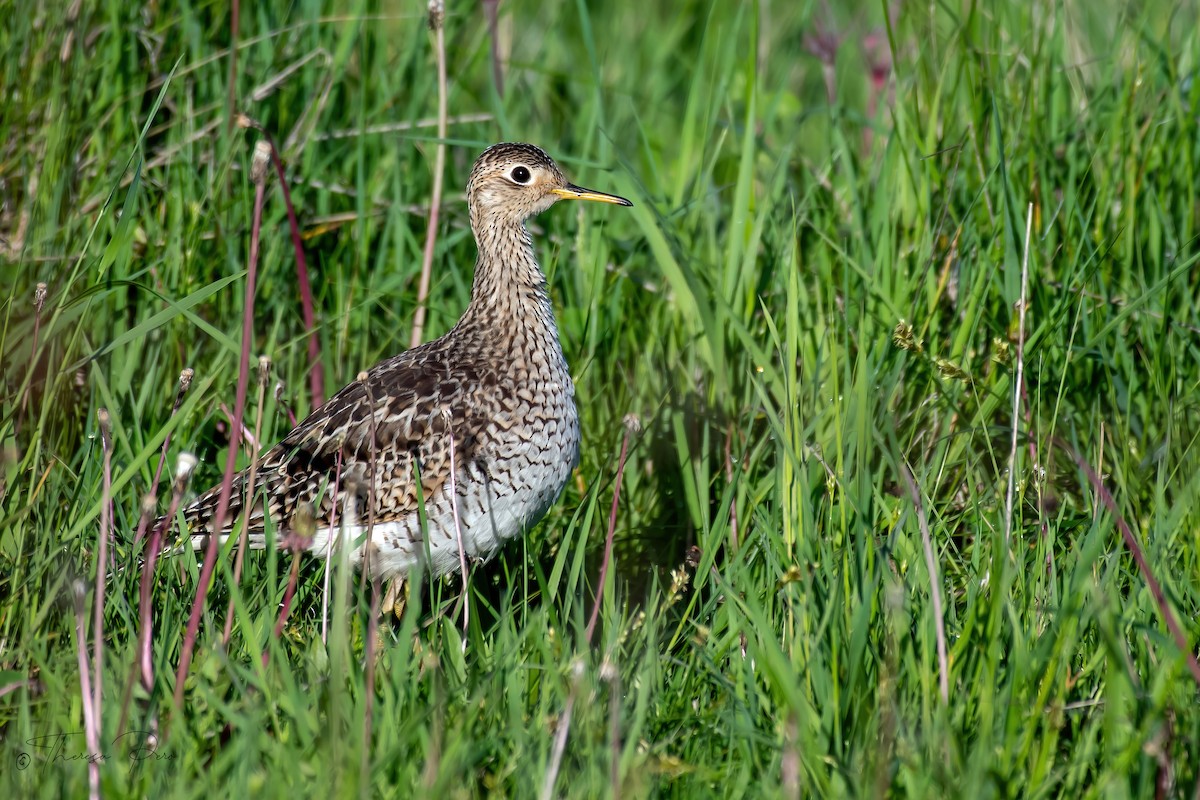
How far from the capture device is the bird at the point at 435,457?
468 centimetres

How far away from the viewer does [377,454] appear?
188 inches

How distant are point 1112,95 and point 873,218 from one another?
1.31 metres

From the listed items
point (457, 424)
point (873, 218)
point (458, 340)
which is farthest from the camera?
point (873, 218)

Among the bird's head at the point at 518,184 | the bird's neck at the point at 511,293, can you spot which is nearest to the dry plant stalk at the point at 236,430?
the bird's neck at the point at 511,293

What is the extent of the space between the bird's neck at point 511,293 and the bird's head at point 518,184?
59 mm

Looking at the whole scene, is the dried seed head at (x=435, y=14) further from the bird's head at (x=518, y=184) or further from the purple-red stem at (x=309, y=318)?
the purple-red stem at (x=309, y=318)

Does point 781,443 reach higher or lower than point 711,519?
higher

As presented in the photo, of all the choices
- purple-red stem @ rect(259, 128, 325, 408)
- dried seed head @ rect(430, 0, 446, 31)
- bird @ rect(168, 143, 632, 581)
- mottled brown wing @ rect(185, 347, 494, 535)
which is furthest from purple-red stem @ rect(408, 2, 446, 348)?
mottled brown wing @ rect(185, 347, 494, 535)

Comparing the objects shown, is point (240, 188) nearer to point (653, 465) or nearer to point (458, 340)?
point (458, 340)

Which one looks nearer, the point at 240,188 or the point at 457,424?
the point at 457,424

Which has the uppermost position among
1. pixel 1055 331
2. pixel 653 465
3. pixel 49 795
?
pixel 1055 331

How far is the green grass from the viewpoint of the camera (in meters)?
3.45

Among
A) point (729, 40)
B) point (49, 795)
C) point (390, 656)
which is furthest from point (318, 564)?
point (729, 40)

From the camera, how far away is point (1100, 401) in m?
5.45
